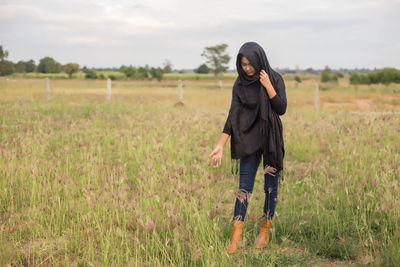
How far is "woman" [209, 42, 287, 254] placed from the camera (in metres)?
3.00

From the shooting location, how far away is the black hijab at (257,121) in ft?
10.1

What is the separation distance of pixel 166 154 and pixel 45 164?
1777 mm

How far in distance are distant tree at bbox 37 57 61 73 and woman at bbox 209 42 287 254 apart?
95.5 metres

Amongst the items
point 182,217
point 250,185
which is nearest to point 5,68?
point 182,217

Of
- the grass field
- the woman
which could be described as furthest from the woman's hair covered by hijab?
the grass field

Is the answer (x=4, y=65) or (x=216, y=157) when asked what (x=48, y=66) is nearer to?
(x=4, y=65)

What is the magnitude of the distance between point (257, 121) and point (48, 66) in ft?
314

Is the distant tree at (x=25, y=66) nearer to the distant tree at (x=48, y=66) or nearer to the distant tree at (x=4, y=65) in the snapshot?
the distant tree at (x=48, y=66)

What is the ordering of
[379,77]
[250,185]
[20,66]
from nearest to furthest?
[250,185]
[379,77]
[20,66]

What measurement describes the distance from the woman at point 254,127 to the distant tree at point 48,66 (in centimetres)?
9549

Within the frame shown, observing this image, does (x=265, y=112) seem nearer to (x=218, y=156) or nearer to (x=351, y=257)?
(x=218, y=156)

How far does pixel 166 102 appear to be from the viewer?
18.4 m

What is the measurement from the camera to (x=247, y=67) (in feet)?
9.91

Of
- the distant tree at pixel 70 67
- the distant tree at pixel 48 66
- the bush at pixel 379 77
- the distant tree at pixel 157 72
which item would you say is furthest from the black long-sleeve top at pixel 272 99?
the distant tree at pixel 48 66
